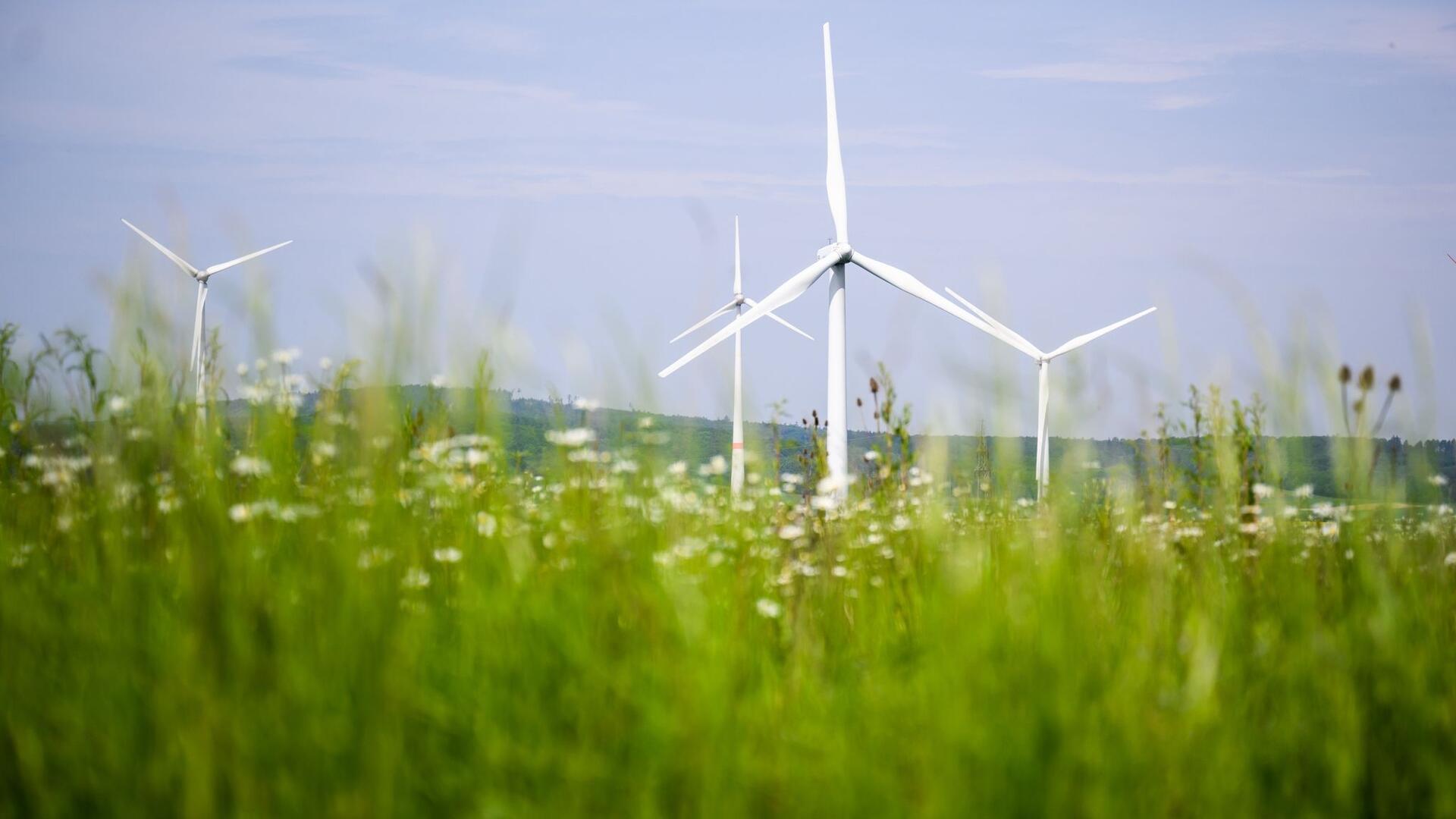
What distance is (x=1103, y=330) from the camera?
26469mm

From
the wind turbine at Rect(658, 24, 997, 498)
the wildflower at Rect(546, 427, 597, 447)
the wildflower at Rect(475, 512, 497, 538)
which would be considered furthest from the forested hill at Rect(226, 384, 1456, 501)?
the wind turbine at Rect(658, 24, 997, 498)

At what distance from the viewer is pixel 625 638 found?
433 centimetres

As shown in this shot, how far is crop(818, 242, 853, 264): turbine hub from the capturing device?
22938mm

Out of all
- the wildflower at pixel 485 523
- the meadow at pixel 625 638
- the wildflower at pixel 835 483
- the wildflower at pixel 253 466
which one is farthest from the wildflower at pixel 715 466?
the wildflower at pixel 253 466

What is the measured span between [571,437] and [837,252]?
17686 millimetres

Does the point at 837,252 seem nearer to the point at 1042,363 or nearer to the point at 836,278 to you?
the point at 836,278

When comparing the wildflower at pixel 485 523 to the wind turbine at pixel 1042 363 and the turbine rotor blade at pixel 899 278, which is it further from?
the turbine rotor blade at pixel 899 278

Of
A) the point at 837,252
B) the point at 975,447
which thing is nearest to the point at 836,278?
the point at 837,252

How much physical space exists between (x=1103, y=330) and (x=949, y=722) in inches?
968

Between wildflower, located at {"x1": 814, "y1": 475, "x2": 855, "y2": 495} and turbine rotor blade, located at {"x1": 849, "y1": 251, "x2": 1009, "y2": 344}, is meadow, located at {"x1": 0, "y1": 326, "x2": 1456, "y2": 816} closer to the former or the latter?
wildflower, located at {"x1": 814, "y1": 475, "x2": 855, "y2": 495}

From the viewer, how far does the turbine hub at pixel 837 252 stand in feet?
75.3

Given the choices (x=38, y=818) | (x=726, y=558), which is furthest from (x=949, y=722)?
(x=38, y=818)

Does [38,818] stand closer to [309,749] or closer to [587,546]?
[309,749]

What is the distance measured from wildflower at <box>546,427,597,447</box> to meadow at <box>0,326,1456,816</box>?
0.6 inches
